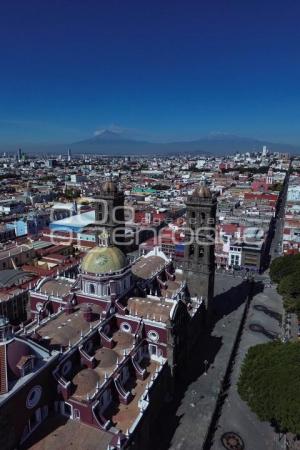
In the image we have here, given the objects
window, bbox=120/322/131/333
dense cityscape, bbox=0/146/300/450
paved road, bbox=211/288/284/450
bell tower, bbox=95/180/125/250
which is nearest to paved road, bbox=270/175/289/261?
dense cityscape, bbox=0/146/300/450

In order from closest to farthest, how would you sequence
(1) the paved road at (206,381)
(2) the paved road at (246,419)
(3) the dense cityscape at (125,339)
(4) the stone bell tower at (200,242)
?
(3) the dense cityscape at (125,339), (2) the paved road at (246,419), (1) the paved road at (206,381), (4) the stone bell tower at (200,242)

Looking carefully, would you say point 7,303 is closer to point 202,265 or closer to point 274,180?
point 202,265

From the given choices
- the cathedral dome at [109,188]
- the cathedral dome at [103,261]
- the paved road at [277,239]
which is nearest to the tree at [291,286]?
A: the cathedral dome at [103,261]

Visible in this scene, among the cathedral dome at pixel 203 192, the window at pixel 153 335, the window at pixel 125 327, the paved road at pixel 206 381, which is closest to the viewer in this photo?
the paved road at pixel 206 381

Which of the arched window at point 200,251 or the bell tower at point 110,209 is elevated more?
the bell tower at point 110,209

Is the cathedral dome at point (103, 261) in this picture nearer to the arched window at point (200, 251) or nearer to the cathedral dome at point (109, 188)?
the arched window at point (200, 251)

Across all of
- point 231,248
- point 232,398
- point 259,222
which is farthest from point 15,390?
point 259,222

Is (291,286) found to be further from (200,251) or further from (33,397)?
(33,397)
